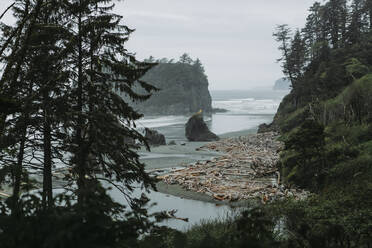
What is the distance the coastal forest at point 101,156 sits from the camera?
3074mm

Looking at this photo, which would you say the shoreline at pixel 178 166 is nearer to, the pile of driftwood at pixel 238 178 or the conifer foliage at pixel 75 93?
the pile of driftwood at pixel 238 178

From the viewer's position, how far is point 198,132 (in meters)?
43.6

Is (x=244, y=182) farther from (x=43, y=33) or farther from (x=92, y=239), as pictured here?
(x=92, y=239)

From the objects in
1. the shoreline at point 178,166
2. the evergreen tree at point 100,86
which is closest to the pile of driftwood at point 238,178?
the shoreline at point 178,166

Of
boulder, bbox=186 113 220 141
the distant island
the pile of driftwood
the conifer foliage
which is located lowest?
the pile of driftwood

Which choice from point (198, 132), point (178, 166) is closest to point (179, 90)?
point (198, 132)

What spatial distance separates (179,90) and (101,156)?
4162 inches

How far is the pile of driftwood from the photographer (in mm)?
16422

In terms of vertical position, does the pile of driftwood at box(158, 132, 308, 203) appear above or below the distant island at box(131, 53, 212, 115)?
below

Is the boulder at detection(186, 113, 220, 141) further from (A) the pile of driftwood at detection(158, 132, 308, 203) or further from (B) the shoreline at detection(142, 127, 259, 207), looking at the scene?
(A) the pile of driftwood at detection(158, 132, 308, 203)

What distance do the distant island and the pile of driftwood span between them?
81.6m

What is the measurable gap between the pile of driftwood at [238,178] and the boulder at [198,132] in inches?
500

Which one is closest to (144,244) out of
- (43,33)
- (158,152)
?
(43,33)

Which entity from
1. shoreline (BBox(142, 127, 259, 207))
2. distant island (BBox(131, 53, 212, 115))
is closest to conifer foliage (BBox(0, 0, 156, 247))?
shoreline (BBox(142, 127, 259, 207))
